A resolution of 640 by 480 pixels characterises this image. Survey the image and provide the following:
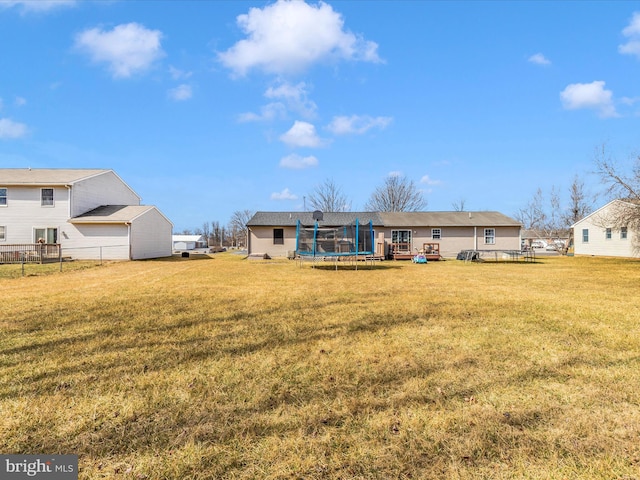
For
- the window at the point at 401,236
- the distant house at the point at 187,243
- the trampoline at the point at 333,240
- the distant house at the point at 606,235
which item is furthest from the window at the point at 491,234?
the distant house at the point at 187,243

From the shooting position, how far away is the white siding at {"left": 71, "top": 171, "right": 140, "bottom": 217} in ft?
76.8

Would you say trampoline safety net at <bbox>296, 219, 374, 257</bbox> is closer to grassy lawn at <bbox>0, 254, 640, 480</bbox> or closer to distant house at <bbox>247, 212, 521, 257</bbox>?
grassy lawn at <bbox>0, 254, 640, 480</bbox>

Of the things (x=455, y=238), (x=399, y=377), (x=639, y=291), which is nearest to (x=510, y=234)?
(x=455, y=238)

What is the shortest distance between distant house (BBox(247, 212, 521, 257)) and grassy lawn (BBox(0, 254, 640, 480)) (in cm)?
2039

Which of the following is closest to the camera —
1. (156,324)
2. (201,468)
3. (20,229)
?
(201,468)

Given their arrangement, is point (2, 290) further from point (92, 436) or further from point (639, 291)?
point (639, 291)

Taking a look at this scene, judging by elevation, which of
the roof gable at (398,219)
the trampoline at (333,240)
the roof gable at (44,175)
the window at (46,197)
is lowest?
the trampoline at (333,240)

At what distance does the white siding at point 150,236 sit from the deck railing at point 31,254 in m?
4.54

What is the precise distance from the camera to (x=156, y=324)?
18.1 feet

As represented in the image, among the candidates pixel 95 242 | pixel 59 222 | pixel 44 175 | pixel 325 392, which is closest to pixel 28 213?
pixel 59 222

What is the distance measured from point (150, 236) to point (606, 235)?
3816 cm

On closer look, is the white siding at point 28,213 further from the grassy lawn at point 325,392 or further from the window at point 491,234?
the window at point 491,234

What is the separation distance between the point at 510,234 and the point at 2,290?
103 ft

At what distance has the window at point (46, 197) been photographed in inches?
897
